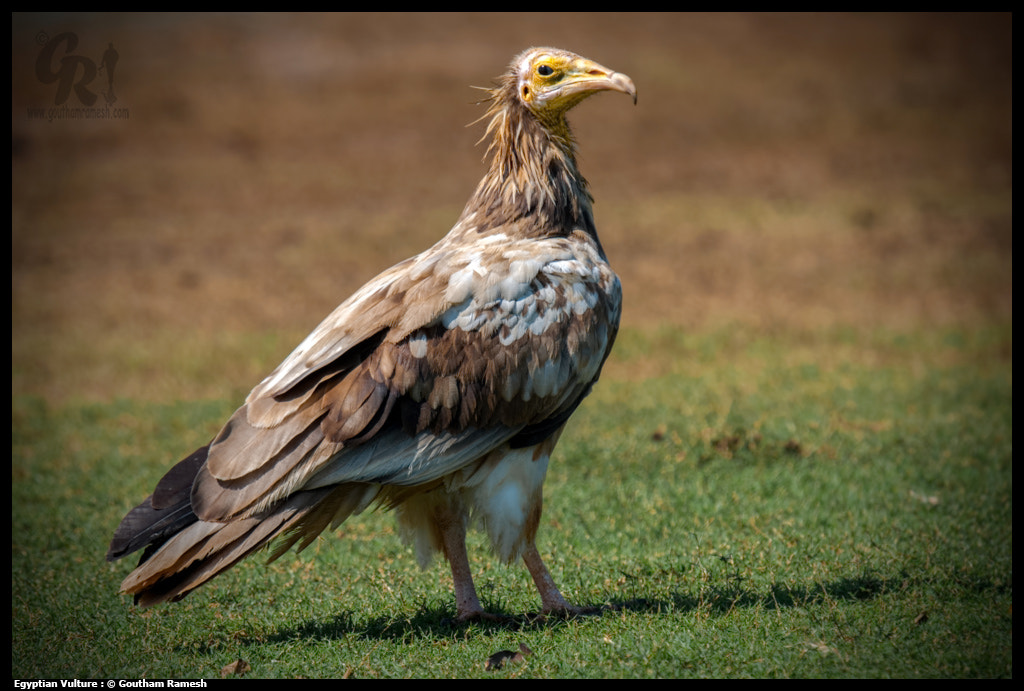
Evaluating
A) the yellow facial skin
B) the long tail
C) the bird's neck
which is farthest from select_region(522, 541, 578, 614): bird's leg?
the yellow facial skin

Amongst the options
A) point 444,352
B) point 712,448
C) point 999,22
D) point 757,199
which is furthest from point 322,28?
point 444,352

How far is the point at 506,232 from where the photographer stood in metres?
5.84

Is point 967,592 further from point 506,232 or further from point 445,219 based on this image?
point 445,219

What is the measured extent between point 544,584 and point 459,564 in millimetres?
448

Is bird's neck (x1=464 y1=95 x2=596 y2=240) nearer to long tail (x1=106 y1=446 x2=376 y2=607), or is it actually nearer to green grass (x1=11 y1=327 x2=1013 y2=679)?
long tail (x1=106 y1=446 x2=376 y2=607)

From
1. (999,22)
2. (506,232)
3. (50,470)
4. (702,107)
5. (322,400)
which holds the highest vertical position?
(999,22)

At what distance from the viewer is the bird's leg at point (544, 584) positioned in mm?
5398

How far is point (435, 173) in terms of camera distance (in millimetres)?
21953

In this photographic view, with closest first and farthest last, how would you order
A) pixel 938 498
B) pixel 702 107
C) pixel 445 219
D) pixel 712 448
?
1. pixel 938 498
2. pixel 712 448
3. pixel 445 219
4. pixel 702 107

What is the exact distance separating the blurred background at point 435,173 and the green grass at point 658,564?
12.8 feet

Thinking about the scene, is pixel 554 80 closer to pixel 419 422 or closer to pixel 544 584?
pixel 419 422

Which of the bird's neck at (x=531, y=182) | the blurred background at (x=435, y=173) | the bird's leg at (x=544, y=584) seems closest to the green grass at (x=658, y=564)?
the bird's leg at (x=544, y=584)

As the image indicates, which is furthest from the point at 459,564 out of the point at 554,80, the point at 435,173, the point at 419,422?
the point at 435,173
